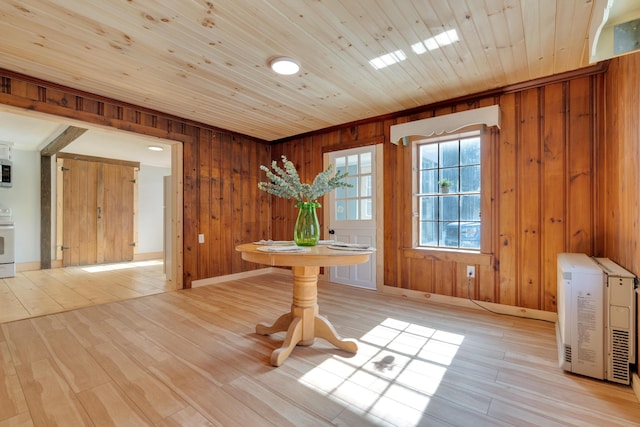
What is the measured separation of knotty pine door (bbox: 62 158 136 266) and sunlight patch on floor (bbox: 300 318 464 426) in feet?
20.4

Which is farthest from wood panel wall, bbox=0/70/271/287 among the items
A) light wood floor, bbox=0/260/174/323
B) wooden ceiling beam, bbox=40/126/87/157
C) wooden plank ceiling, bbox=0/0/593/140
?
wooden ceiling beam, bbox=40/126/87/157

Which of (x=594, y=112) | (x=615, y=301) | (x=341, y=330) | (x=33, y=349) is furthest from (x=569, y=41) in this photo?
(x=33, y=349)

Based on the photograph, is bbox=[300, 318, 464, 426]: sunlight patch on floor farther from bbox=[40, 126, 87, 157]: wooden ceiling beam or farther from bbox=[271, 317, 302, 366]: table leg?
bbox=[40, 126, 87, 157]: wooden ceiling beam

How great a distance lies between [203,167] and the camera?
163 inches

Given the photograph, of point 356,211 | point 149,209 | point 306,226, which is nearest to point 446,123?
point 356,211

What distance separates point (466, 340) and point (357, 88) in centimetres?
255

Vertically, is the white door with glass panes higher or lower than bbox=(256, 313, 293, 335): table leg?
higher

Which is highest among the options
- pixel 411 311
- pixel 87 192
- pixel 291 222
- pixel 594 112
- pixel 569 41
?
pixel 569 41

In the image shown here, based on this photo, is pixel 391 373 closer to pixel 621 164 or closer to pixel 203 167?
pixel 621 164

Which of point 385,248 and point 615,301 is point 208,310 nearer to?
point 385,248

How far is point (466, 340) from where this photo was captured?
2.26m

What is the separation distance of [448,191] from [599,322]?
189 centimetres

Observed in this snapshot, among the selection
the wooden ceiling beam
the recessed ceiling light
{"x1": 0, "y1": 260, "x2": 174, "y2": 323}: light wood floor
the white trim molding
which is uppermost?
the recessed ceiling light

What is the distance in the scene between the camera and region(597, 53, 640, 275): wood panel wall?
172cm
